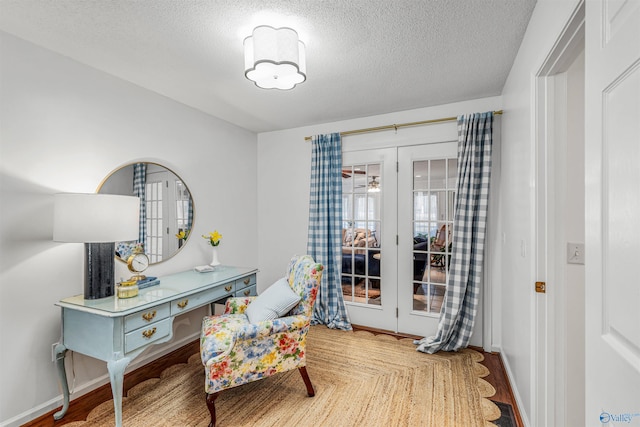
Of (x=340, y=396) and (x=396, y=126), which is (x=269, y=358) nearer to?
(x=340, y=396)

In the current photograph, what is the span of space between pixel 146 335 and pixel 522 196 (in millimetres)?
2554

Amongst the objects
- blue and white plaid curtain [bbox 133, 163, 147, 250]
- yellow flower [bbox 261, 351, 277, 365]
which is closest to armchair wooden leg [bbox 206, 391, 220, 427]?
yellow flower [bbox 261, 351, 277, 365]

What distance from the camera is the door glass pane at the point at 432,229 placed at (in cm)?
318

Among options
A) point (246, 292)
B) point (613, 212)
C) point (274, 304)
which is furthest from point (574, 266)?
point (246, 292)

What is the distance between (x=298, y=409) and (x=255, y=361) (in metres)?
0.45

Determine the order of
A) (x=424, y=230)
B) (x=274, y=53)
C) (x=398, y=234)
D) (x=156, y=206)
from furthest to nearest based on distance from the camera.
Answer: (x=398, y=234) < (x=424, y=230) < (x=156, y=206) < (x=274, y=53)

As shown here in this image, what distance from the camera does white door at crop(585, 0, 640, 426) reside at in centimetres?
69

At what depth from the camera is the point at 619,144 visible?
2.46ft

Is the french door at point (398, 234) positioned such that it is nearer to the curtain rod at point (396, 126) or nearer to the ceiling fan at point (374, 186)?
the ceiling fan at point (374, 186)

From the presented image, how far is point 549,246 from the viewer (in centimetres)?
163

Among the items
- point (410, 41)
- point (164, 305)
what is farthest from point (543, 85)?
point (164, 305)

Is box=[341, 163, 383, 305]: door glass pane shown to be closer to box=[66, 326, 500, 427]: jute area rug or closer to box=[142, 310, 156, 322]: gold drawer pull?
box=[66, 326, 500, 427]: jute area rug

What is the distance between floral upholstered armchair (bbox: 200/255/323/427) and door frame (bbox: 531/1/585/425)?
4.43 feet

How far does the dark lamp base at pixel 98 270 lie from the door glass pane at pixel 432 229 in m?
2.69
